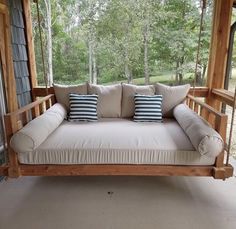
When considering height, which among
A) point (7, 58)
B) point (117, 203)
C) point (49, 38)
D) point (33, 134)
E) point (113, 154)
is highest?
point (49, 38)

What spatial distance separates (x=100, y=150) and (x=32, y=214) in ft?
2.55

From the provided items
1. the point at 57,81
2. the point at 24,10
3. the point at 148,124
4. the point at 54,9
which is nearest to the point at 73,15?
the point at 54,9

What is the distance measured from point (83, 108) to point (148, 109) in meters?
0.79

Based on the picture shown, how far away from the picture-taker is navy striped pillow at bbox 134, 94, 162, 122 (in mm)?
2920

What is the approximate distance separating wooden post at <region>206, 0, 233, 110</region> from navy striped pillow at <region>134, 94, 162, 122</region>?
→ 0.92m

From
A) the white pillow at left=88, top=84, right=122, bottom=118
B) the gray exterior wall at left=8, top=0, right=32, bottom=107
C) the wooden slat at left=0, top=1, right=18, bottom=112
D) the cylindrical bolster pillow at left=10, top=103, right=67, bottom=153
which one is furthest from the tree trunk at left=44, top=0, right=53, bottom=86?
the cylindrical bolster pillow at left=10, top=103, right=67, bottom=153

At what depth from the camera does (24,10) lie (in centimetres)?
321

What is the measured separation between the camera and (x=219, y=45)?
3207 mm

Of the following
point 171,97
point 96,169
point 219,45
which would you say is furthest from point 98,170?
point 219,45

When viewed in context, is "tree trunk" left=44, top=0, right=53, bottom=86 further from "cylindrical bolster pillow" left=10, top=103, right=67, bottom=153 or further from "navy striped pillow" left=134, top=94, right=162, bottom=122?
"navy striped pillow" left=134, top=94, right=162, bottom=122

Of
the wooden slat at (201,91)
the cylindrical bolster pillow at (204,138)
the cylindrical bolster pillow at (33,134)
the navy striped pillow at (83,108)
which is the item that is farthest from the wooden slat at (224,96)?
the cylindrical bolster pillow at (33,134)

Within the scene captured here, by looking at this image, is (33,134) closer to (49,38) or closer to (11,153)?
(11,153)

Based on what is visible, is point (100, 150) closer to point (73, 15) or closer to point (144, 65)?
point (144, 65)

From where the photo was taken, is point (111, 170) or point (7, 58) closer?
point (111, 170)
